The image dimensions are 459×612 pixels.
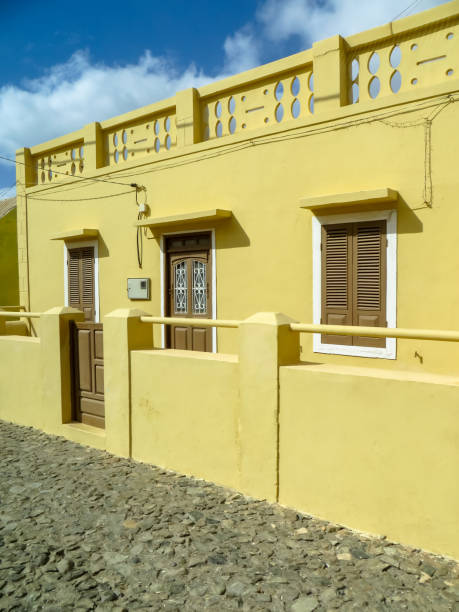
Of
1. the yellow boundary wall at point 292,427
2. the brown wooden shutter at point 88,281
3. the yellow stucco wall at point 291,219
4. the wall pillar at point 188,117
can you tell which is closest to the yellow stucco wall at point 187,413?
the yellow boundary wall at point 292,427

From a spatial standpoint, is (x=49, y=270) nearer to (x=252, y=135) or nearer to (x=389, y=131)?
(x=252, y=135)

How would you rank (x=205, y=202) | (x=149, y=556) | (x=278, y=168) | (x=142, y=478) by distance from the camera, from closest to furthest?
(x=149, y=556) → (x=142, y=478) → (x=278, y=168) → (x=205, y=202)

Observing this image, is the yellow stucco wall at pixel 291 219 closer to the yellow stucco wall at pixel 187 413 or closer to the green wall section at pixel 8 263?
the yellow stucco wall at pixel 187 413

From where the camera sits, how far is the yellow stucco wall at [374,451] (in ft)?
9.84

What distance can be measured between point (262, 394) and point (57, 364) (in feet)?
9.63

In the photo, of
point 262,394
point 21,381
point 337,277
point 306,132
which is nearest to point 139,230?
point 21,381

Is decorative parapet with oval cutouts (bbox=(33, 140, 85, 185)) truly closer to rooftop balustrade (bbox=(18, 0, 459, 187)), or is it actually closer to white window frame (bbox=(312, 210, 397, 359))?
rooftop balustrade (bbox=(18, 0, 459, 187))

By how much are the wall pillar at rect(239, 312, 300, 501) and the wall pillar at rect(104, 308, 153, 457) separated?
1.43 m

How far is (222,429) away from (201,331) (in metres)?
3.45

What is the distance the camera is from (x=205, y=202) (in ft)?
23.7

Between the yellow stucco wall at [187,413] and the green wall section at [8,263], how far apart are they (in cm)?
1044

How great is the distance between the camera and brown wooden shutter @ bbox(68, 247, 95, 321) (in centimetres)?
894

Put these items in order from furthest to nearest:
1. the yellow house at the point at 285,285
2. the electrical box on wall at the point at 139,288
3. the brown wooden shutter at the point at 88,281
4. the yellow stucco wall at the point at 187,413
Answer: the brown wooden shutter at the point at 88,281
the electrical box on wall at the point at 139,288
the yellow stucco wall at the point at 187,413
the yellow house at the point at 285,285

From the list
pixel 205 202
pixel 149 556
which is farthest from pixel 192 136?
pixel 149 556
